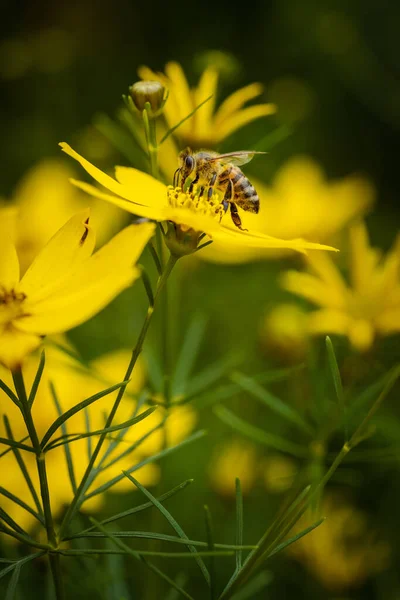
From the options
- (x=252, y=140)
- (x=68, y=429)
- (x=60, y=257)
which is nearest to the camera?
(x=60, y=257)

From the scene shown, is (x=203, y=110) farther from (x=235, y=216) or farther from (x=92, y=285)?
(x=92, y=285)

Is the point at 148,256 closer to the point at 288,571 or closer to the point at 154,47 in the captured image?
the point at 288,571

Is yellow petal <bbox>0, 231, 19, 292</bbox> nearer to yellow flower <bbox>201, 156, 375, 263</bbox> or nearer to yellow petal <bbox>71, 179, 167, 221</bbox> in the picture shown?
yellow petal <bbox>71, 179, 167, 221</bbox>

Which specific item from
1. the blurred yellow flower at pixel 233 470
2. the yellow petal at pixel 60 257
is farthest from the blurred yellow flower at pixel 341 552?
the yellow petal at pixel 60 257

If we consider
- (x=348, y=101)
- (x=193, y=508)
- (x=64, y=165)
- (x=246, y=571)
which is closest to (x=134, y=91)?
(x=246, y=571)

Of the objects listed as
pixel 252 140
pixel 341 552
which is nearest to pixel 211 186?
pixel 341 552
